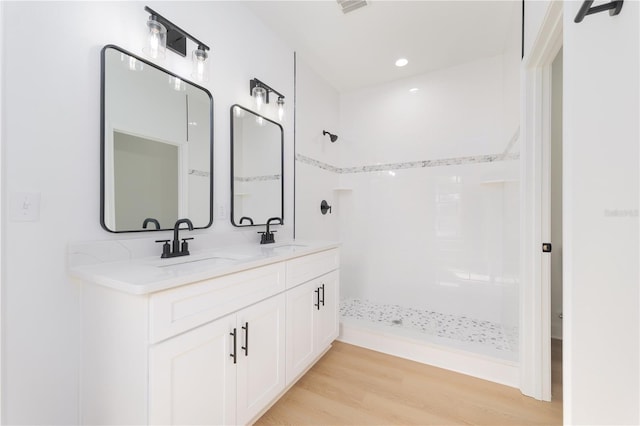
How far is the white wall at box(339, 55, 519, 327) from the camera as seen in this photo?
8.01 feet

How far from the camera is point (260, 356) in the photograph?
1331 millimetres

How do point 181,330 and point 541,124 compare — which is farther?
point 541,124

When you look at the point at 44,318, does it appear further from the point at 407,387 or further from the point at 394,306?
the point at 394,306

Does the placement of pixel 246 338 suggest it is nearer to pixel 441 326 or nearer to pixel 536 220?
pixel 536 220

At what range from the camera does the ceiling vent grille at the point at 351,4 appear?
71.2 inches

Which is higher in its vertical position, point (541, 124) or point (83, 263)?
point (541, 124)
